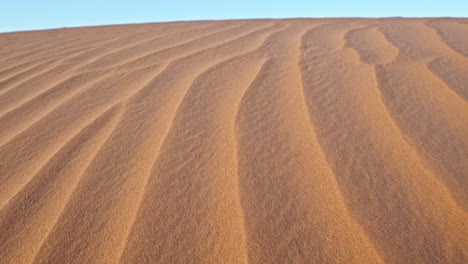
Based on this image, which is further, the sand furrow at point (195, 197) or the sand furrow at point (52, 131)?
the sand furrow at point (52, 131)

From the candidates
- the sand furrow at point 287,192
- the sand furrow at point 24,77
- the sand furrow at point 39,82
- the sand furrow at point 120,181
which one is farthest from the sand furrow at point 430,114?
the sand furrow at point 24,77

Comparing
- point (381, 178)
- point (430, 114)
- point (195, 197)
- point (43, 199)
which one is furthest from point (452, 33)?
point (43, 199)

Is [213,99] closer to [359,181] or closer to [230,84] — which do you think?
[230,84]

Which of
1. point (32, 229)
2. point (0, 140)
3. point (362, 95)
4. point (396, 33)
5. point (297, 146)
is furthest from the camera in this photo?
point (396, 33)

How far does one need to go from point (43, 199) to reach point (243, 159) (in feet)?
1.98

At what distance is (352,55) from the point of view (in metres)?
2.19

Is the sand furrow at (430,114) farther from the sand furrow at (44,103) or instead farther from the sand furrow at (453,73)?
the sand furrow at (44,103)

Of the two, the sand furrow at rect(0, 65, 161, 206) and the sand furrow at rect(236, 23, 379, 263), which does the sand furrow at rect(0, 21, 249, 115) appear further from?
the sand furrow at rect(236, 23, 379, 263)

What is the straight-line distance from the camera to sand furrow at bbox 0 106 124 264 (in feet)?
3.15

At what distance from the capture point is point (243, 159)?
4.04 ft

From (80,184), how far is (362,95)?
1.16 m

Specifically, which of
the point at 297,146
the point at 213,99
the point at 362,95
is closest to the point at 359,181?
the point at 297,146

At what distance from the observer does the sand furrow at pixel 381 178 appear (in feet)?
2.92

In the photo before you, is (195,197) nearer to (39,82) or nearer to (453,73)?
(453,73)
